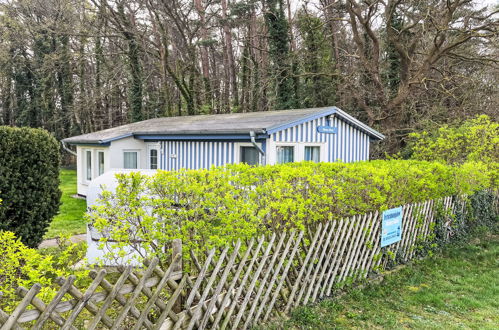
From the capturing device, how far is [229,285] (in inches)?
158

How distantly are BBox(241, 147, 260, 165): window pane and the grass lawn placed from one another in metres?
5.62

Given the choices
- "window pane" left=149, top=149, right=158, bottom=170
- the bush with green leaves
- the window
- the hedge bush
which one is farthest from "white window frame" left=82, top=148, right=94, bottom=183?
the bush with green leaves

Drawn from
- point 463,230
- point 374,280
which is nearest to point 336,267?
point 374,280

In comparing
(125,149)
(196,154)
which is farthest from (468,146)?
(125,149)

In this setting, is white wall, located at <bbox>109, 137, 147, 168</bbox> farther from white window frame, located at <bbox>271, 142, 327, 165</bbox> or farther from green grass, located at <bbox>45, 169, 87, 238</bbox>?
white window frame, located at <bbox>271, 142, 327, 165</bbox>

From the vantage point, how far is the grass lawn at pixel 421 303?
460 centimetres

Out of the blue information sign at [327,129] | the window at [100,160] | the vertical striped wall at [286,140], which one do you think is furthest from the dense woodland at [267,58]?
the window at [100,160]

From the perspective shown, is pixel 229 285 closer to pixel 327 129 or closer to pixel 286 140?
pixel 286 140

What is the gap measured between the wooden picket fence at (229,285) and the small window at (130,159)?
31.4ft

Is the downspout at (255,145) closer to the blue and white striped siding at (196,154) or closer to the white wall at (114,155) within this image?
the blue and white striped siding at (196,154)

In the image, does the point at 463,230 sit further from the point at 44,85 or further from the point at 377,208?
the point at 44,85

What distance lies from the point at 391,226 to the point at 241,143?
6.09 metres

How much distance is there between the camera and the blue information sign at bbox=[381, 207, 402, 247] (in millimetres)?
6046

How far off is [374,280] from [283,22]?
17910 mm
